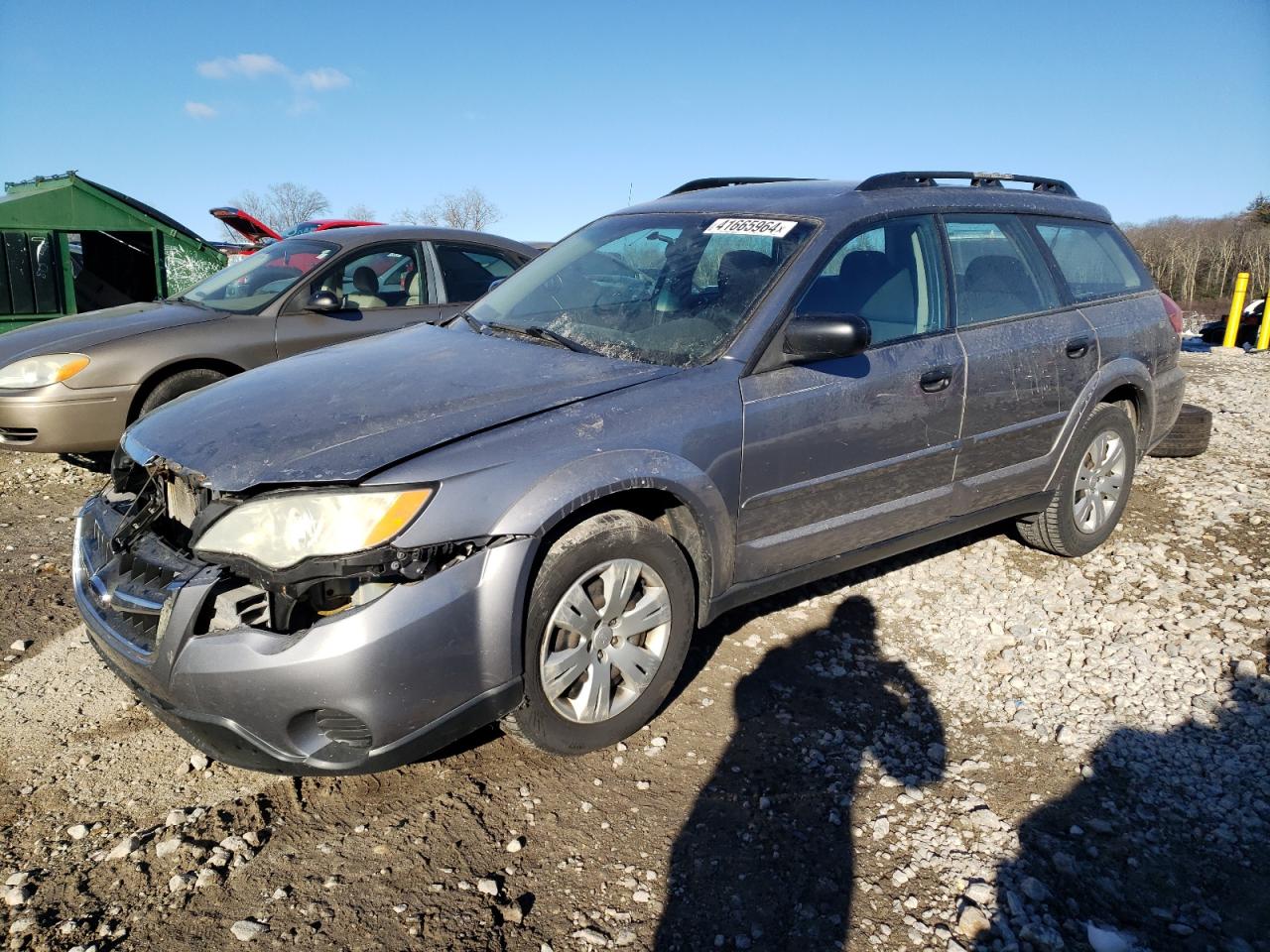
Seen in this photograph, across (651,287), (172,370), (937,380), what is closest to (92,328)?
(172,370)

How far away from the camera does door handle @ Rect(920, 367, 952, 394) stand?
11.9ft

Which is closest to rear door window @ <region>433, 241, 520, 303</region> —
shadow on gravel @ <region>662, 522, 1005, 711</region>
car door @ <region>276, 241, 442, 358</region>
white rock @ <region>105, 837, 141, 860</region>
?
car door @ <region>276, 241, 442, 358</region>

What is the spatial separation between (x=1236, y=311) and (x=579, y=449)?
44.4 ft

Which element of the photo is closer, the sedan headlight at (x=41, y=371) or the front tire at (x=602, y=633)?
the front tire at (x=602, y=633)

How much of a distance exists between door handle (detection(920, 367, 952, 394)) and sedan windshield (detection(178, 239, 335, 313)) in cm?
425

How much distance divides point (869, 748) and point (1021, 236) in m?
2.59

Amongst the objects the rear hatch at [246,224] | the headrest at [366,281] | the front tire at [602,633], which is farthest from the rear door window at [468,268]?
the rear hatch at [246,224]

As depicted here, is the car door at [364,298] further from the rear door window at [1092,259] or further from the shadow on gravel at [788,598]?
the rear door window at [1092,259]

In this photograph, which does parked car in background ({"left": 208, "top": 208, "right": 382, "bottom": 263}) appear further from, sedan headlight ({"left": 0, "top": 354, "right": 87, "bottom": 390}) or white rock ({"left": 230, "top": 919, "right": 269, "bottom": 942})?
white rock ({"left": 230, "top": 919, "right": 269, "bottom": 942})

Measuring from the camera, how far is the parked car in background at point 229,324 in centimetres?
530

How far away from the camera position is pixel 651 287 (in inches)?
143

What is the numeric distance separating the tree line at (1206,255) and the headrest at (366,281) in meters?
48.3

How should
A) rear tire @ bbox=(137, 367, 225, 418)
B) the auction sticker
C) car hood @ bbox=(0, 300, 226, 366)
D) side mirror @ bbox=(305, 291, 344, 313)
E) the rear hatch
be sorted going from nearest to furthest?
the auction sticker < car hood @ bbox=(0, 300, 226, 366) < rear tire @ bbox=(137, 367, 225, 418) < side mirror @ bbox=(305, 291, 344, 313) < the rear hatch

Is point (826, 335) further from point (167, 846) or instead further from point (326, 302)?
point (326, 302)
